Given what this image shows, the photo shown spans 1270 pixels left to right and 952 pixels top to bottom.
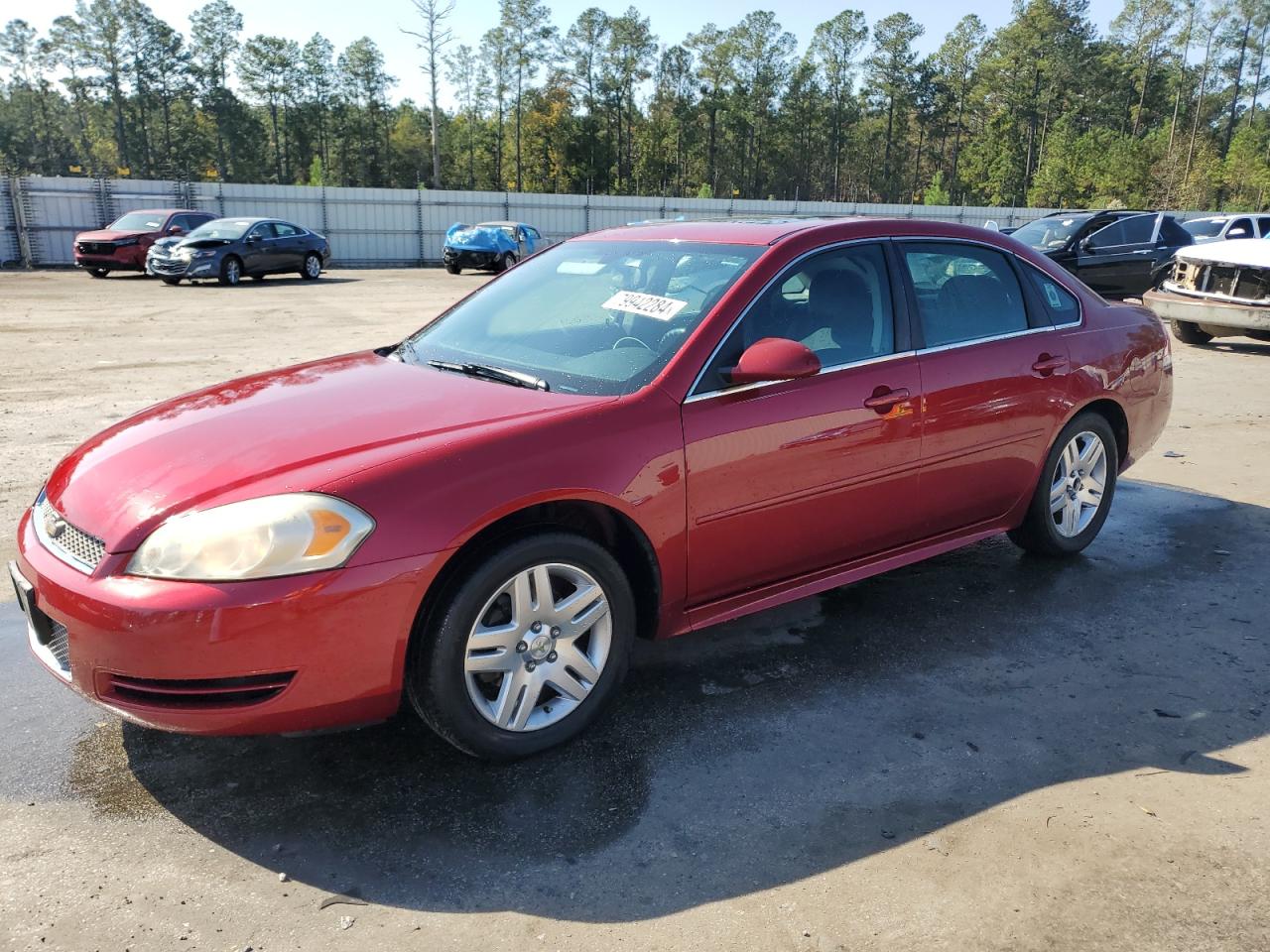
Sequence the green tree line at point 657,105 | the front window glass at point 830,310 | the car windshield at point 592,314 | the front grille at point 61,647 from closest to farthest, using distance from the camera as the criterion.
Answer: the front grille at point 61,647, the car windshield at point 592,314, the front window glass at point 830,310, the green tree line at point 657,105

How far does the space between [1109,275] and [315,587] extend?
1676cm

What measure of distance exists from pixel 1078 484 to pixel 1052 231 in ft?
43.9

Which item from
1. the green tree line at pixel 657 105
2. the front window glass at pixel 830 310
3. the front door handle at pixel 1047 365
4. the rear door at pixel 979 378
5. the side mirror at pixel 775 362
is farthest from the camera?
the green tree line at pixel 657 105

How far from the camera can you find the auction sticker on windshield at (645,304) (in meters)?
3.63

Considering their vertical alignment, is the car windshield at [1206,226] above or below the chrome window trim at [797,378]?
above

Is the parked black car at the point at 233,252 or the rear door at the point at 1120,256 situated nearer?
the rear door at the point at 1120,256

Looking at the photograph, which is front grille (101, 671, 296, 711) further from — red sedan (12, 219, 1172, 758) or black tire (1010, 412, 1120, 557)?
black tire (1010, 412, 1120, 557)

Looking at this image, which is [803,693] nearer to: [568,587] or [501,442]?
[568,587]

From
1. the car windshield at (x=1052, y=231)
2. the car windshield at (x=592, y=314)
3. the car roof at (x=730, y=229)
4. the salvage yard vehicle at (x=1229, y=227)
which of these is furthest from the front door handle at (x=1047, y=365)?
the salvage yard vehicle at (x=1229, y=227)

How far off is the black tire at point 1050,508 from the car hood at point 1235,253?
28.5 ft

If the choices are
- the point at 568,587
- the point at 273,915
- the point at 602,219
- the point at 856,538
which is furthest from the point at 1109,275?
the point at 602,219

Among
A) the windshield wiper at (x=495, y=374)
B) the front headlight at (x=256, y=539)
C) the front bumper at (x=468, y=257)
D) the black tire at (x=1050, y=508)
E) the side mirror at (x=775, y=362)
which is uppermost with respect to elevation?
the side mirror at (x=775, y=362)

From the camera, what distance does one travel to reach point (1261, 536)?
5500mm

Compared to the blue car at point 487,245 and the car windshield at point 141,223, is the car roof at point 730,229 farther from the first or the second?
the blue car at point 487,245
